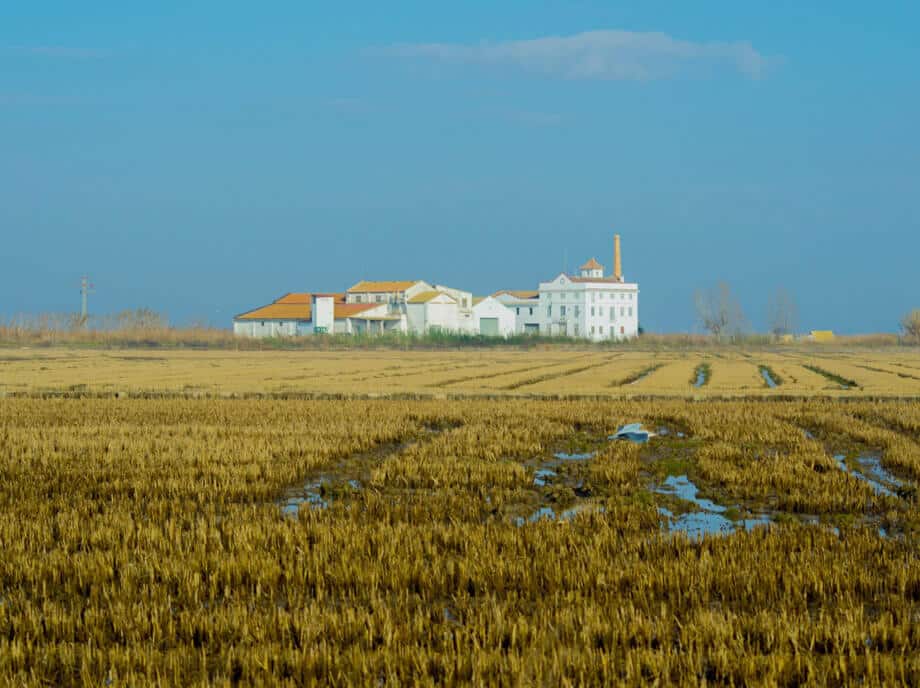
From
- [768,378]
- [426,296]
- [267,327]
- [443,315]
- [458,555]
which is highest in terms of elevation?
[426,296]

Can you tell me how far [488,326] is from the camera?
91.4 metres

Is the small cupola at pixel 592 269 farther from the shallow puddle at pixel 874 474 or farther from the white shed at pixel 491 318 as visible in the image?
the shallow puddle at pixel 874 474

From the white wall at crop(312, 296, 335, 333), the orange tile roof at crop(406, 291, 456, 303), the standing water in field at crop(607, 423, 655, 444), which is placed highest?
the orange tile roof at crop(406, 291, 456, 303)

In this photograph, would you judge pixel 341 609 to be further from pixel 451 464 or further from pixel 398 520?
pixel 451 464

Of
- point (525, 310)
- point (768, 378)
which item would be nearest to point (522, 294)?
point (525, 310)

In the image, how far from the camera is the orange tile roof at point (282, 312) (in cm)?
8325

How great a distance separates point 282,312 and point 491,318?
1997 centimetres

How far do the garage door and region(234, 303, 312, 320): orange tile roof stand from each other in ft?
53.7

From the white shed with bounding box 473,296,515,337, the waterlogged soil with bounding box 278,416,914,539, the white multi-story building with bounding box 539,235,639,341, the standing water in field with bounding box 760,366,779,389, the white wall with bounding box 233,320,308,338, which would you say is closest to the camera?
the waterlogged soil with bounding box 278,416,914,539

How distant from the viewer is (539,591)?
593 cm

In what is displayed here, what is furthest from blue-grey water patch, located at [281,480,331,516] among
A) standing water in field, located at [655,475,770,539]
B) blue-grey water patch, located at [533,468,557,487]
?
standing water in field, located at [655,475,770,539]

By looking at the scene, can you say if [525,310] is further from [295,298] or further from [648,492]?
[648,492]

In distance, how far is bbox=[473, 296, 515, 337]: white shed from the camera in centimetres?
9024

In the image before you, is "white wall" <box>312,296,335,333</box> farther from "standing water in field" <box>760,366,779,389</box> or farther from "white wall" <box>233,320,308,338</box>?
"standing water in field" <box>760,366,779,389</box>
